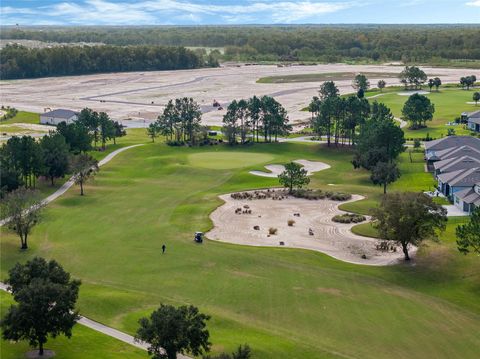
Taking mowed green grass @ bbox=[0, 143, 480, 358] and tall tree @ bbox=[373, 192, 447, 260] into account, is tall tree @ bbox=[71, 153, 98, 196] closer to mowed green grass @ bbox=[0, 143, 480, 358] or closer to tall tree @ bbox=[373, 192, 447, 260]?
mowed green grass @ bbox=[0, 143, 480, 358]

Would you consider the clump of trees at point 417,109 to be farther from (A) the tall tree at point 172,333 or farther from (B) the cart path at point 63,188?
(A) the tall tree at point 172,333

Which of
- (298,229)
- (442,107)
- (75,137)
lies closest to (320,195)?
(298,229)

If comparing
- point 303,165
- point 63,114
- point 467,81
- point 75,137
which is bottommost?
point 303,165

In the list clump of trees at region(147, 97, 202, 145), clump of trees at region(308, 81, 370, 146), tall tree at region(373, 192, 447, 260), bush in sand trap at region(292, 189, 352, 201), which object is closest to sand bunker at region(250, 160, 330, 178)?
bush in sand trap at region(292, 189, 352, 201)

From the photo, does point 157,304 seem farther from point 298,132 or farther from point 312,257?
point 298,132

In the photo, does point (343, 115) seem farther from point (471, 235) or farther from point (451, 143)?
point (471, 235)
